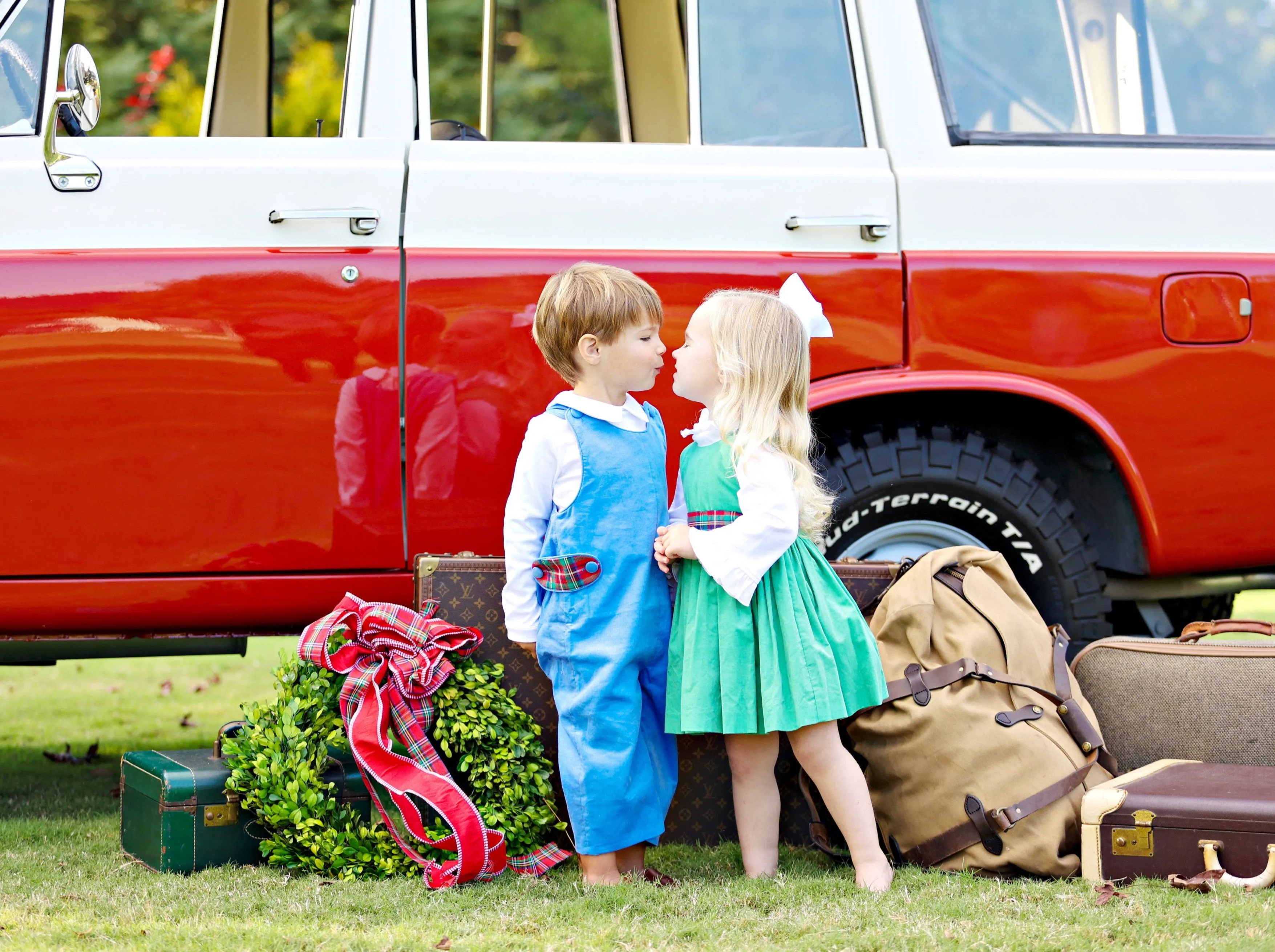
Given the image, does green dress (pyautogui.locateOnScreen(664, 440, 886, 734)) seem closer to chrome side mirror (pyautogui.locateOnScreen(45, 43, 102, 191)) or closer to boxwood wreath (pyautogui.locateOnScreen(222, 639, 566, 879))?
boxwood wreath (pyautogui.locateOnScreen(222, 639, 566, 879))

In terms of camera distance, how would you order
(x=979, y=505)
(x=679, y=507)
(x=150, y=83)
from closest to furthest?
(x=679, y=507)
(x=979, y=505)
(x=150, y=83)

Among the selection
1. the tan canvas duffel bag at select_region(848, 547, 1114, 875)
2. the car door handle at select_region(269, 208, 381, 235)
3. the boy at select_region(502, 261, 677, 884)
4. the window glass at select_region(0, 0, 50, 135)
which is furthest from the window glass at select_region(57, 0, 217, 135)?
the tan canvas duffel bag at select_region(848, 547, 1114, 875)

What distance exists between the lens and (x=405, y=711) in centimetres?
259

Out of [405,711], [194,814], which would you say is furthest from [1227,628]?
[194,814]

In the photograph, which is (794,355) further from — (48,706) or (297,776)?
(48,706)

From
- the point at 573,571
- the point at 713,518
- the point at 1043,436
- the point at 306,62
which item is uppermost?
the point at 306,62

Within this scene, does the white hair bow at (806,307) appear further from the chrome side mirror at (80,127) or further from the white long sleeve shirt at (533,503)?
the chrome side mirror at (80,127)

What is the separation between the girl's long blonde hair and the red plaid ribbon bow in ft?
2.49

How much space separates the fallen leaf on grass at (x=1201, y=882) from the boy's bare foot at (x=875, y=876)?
0.53 metres

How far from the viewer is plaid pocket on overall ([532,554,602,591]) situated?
253 cm

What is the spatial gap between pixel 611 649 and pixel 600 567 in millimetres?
169

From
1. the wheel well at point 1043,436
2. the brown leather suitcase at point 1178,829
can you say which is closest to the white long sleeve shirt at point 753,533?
the wheel well at point 1043,436

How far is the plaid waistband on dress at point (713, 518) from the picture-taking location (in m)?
2.56

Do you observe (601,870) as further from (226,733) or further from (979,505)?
(979,505)
